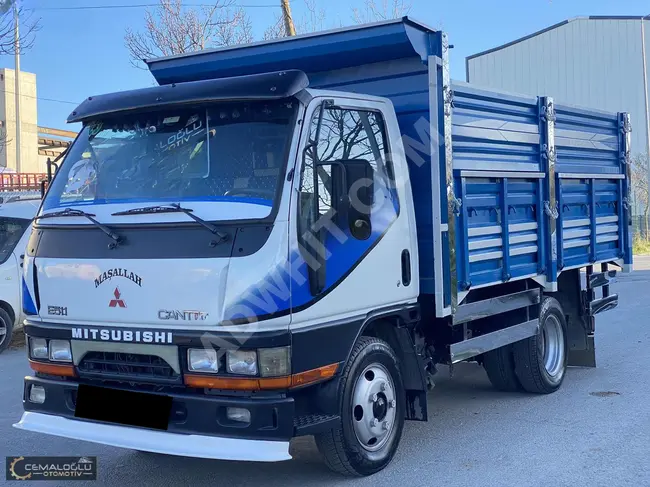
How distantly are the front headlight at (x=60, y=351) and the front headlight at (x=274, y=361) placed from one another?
1.31 metres

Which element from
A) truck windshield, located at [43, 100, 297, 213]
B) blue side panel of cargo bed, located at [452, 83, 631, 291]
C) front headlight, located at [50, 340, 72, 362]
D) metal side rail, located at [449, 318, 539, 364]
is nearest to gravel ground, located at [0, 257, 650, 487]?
metal side rail, located at [449, 318, 539, 364]

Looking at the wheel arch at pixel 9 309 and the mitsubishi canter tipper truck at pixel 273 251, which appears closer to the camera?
the mitsubishi canter tipper truck at pixel 273 251

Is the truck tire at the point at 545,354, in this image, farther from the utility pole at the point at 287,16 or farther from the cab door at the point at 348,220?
the utility pole at the point at 287,16

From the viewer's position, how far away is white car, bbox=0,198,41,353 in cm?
995

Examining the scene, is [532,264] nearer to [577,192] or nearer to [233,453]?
[577,192]

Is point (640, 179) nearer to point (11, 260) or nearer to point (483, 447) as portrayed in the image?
point (11, 260)

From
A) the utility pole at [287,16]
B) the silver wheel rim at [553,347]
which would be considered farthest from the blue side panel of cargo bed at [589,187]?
the utility pole at [287,16]

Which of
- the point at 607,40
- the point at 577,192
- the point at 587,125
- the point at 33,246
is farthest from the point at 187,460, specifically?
the point at 607,40

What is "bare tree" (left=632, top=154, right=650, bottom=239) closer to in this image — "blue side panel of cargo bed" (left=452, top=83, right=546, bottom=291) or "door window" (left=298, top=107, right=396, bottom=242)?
"blue side panel of cargo bed" (left=452, top=83, right=546, bottom=291)

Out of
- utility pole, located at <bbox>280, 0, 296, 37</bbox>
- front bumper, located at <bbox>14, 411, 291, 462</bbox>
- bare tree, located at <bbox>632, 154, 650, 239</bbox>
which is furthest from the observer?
bare tree, located at <bbox>632, 154, 650, 239</bbox>

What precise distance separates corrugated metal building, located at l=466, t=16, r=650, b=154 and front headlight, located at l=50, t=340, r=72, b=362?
33296mm

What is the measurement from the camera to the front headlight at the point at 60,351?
4.82 meters

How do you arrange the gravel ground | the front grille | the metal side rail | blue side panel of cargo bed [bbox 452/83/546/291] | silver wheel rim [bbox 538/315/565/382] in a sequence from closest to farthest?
the front grille, the gravel ground, blue side panel of cargo bed [bbox 452/83/546/291], the metal side rail, silver wheel rim [bbox 538/315/565/382]

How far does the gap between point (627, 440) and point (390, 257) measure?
2.34 m
